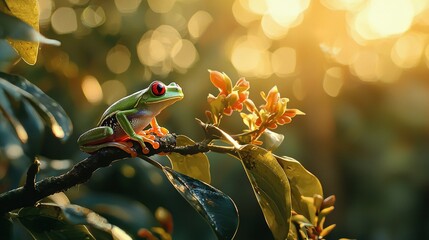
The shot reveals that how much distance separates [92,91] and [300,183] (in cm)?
287

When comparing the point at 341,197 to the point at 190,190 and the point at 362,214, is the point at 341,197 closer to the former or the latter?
the point at 362,214

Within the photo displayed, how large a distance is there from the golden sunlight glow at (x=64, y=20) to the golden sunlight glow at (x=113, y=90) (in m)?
0.44

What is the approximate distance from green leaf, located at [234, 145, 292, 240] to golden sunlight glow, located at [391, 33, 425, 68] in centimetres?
429

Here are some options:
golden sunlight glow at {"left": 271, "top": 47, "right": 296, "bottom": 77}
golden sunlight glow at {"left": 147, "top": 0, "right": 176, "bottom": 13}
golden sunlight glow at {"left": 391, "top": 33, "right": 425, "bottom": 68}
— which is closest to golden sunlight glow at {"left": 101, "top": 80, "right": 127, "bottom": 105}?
golden sunlight glow at {"left": 147, "top": 0, "right": 176, "bottom": 13}

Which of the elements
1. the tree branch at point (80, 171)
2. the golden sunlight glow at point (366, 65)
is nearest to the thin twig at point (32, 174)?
the tree branch at point (80, 171)

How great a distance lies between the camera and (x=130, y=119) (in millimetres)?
791

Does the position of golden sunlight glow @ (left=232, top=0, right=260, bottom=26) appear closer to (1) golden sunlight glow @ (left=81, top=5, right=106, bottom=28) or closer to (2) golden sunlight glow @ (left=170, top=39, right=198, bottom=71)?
(2) golden sunlight glow @ (left=170, top=39, right=198, bottom=71)

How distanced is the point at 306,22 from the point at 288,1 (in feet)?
0.98

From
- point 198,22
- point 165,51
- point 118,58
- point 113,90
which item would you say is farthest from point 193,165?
point 198,22

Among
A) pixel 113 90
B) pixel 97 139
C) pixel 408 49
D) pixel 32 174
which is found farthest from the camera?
pixel 408 49

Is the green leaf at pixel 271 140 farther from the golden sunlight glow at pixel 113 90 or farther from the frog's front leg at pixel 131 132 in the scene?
the golden sunlight glow at pixel 113 90

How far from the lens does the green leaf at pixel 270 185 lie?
704mm

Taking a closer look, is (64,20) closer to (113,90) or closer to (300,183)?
(113,90)

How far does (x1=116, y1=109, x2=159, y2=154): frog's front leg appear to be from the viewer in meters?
0.70
